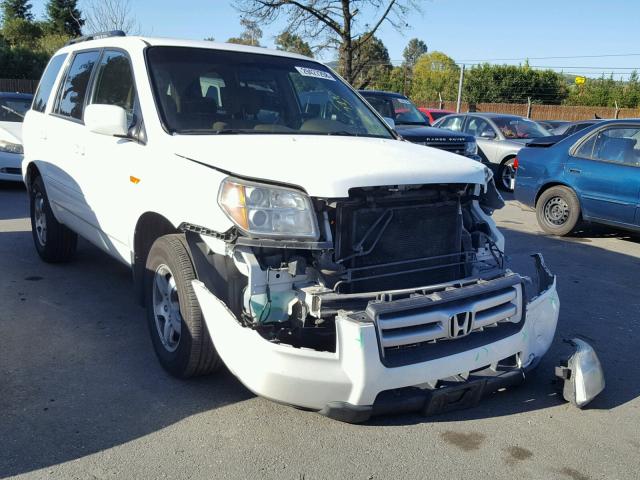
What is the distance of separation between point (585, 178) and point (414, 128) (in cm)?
391

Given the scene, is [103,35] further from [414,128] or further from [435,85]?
[435,85]

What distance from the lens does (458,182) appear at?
11.7 ft

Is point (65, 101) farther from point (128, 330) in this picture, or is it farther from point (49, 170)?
point (128, 330)

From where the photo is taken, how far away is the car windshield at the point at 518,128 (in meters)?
14.0

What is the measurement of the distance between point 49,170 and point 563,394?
15.2 feet

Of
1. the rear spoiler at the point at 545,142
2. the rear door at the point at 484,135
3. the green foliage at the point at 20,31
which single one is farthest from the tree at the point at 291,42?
the green foliage at the point at 20,31

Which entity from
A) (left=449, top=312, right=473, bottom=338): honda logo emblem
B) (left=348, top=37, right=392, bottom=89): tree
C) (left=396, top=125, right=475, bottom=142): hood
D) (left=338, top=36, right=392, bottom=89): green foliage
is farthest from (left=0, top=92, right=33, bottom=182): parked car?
(left=348, top=37, right=392, bottom=89): tree

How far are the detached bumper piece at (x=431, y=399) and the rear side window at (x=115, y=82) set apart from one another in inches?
97.7

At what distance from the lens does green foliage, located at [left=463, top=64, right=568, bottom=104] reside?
119 feet

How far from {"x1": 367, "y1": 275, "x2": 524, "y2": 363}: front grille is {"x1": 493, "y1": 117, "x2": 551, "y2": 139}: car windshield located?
11.1 metres

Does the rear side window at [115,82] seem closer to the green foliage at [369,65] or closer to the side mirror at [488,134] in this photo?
the side mirror at [488,134]

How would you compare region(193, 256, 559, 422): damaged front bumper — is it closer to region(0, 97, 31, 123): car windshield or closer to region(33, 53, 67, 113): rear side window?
region(33, 53, 67, 113): rear side window

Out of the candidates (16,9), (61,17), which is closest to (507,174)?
(61,17)

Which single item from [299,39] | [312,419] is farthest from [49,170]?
[299,39]
